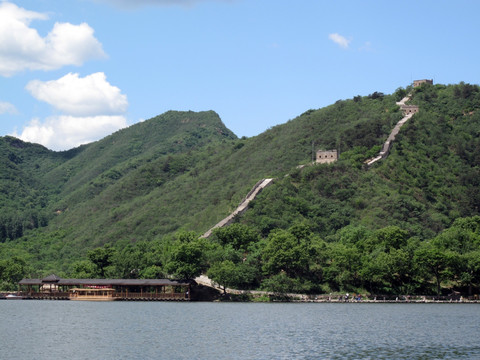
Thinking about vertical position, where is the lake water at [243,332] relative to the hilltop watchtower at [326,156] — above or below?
below

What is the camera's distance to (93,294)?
11131cm

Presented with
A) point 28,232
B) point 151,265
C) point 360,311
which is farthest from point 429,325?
point 28,232

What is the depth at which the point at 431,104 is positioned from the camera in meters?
174

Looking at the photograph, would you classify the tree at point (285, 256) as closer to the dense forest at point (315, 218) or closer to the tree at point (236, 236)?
the dense forest at point (315, 218)

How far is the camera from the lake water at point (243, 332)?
51.1 meters

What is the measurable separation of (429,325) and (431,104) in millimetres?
113686

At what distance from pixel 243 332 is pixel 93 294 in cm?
5421

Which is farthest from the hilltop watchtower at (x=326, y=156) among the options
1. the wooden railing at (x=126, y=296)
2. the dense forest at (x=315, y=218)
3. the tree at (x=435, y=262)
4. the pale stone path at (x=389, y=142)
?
the wooden railing at (x=126, y=296)

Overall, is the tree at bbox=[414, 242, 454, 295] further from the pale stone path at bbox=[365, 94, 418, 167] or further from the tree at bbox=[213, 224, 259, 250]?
the pale stone path at bbox=[365, 94, 418, 167]

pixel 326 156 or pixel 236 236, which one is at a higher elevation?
pixel 326 156

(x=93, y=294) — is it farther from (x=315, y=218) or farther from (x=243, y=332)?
(x=243, y=332)

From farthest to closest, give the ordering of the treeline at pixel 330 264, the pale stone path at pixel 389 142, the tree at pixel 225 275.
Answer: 1. the pale stone path at pixel 389 142
2. the tree at pixel 225 275
3. the treeline at pixel 330 264

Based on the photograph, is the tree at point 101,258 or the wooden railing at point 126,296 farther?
the tree at point 101,258

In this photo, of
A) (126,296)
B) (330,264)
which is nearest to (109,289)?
(126,296)
